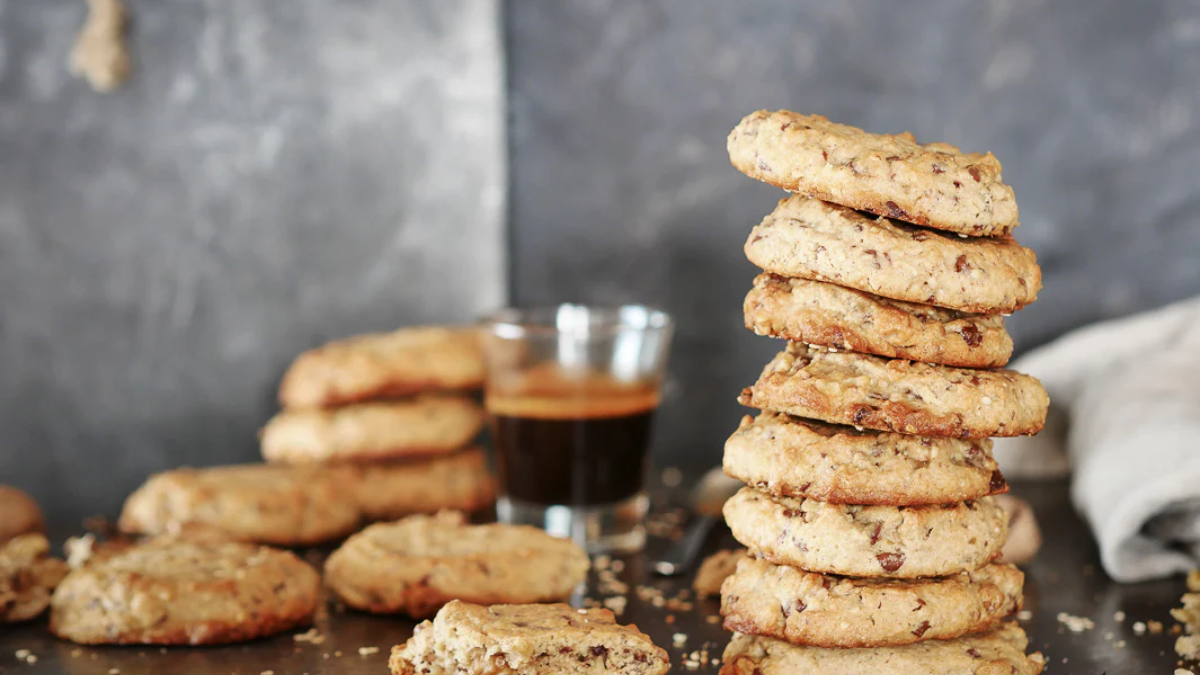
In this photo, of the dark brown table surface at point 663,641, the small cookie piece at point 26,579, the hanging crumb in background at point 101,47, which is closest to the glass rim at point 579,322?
the dark brown table surface at point 663,641

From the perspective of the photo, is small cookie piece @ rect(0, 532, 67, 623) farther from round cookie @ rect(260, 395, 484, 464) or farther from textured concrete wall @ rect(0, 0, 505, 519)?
textured concrete wall @ rect(0, 0, 505, 519)

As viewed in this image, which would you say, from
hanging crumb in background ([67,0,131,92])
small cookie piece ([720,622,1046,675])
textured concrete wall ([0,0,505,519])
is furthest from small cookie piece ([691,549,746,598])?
hanging crumb in background ([67,0,131,92])

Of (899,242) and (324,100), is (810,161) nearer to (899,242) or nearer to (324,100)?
(899,242)

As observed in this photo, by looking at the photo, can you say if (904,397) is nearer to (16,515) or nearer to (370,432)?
(370,432)

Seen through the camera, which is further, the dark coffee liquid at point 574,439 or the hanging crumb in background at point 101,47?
the hanging crumb in background at point 101,47

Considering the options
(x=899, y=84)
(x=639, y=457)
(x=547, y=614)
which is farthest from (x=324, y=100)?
(x=547, y=614)

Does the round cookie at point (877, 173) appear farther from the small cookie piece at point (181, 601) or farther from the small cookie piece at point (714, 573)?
the small cookie piece at point (181, 601)
